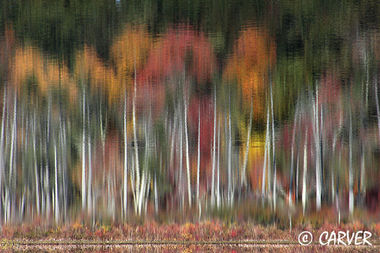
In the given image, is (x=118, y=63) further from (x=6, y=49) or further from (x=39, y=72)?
(x=6, y=49)

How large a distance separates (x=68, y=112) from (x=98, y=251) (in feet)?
5.73

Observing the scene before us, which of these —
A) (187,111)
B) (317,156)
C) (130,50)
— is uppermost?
(130,50)

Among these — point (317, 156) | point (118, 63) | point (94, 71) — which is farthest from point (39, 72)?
point (317, 156)

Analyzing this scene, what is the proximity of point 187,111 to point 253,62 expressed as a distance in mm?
1047

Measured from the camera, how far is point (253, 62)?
5270 millimetres

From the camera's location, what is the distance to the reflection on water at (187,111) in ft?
16.1

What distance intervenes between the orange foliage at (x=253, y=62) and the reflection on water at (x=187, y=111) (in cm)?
1

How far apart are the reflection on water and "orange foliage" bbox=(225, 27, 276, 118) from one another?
0.01m

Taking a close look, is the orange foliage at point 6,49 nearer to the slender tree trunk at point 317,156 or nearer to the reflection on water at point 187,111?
the reflection on water at point 187,111

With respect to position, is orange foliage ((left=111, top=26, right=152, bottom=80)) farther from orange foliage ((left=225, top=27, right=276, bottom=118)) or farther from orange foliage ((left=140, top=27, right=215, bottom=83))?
orange foliage ((left=225, top=27, right=276, bottom=118))

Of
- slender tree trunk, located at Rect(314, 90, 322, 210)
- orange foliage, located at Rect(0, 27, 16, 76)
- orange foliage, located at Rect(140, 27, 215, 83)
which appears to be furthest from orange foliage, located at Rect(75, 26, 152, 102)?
slender tree trunk, located at Rect(314, 90, 322, 210)

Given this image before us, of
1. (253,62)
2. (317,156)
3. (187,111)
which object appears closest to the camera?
(317,156)

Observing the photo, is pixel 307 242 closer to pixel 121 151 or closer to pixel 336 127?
pixel 336 127

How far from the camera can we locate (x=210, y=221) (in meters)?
4.84
